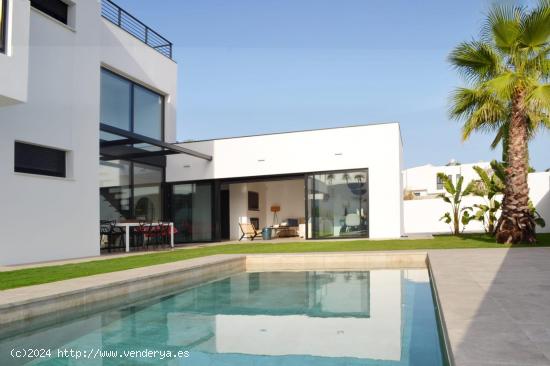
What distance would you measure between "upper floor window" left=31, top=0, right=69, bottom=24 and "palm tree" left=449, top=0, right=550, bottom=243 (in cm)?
1032

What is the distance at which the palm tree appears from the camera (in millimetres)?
11133

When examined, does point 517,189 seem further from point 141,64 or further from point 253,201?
point 141,64

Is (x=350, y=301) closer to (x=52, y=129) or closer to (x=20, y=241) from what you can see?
(x=20, y=241)

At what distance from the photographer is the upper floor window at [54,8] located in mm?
10555

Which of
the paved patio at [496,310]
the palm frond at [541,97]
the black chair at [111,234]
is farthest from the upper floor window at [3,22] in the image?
the palm frond at [541,97]

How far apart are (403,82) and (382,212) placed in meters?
5.50

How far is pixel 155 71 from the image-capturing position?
51.7ft

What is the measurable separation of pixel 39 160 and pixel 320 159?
890 cm

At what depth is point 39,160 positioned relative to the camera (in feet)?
33.7

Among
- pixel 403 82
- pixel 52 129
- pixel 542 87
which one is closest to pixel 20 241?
pixel 52 129

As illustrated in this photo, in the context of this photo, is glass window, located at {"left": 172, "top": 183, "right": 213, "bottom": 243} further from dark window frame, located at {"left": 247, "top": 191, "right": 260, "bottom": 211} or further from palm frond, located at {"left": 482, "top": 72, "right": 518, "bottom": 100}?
palm frond, located at {"left": 482, "top": 72, "right": 518, "bottom": 100}

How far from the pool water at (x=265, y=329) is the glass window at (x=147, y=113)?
906cm

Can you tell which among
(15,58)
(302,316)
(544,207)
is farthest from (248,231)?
(302,316)

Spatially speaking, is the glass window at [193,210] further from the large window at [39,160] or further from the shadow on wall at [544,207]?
the shadow on wall at [544,207]
